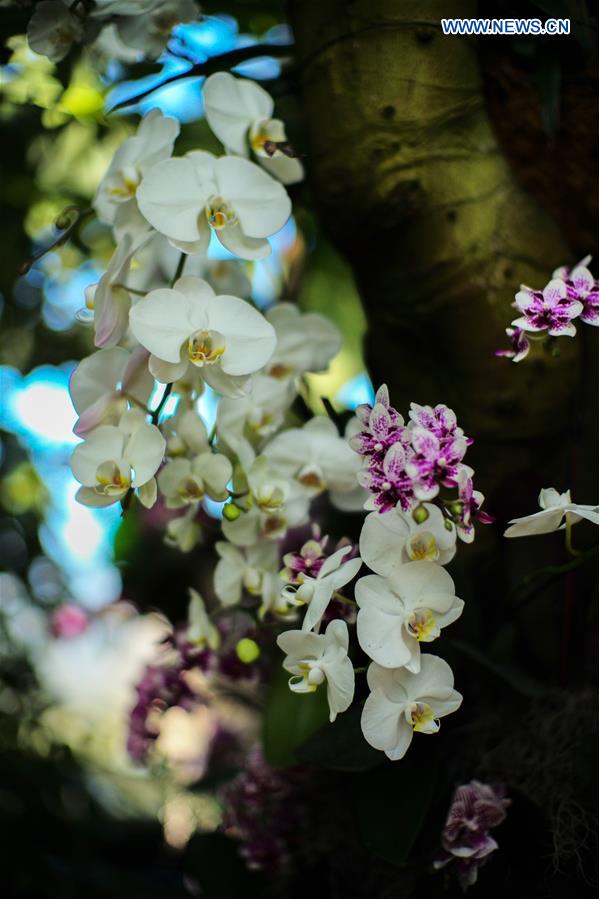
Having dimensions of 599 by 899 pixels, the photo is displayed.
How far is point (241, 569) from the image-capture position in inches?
18.5

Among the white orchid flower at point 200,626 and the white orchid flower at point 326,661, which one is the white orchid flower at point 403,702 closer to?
the white orchid flower at point 326,661

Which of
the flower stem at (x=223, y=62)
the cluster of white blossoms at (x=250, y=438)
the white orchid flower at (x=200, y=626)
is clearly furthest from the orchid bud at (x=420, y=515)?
the flower stem at (x=223, y=62)

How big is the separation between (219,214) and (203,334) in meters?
0.06

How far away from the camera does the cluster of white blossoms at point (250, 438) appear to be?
0.35 meters

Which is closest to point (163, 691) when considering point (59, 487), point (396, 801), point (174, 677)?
point (174, 677)

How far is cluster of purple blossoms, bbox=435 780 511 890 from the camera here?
42 cm

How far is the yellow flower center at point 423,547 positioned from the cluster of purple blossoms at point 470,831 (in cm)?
16

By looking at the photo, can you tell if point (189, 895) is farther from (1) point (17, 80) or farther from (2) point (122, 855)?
(1) point (17, 80)

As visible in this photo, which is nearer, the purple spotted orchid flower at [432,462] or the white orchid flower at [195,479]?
the purple spotted orchid flower at [432,462]

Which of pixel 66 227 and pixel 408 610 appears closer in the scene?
pixel 408 610

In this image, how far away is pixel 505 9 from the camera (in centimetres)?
48

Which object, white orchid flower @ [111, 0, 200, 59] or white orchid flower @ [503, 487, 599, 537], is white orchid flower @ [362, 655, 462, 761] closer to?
white orchid flower @ [503, 487, 599, 537]

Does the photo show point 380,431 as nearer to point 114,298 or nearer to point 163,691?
point 114,298

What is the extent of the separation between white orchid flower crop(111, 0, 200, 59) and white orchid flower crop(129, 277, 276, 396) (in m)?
0.19
